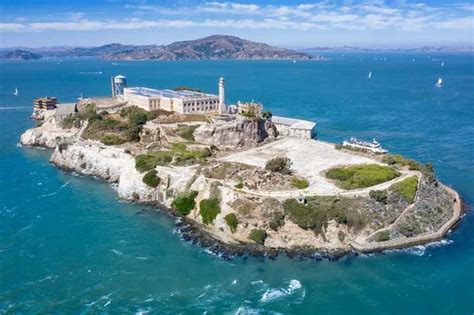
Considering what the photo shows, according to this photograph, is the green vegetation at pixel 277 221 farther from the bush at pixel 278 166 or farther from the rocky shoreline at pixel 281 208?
the bush at pixel 278 166

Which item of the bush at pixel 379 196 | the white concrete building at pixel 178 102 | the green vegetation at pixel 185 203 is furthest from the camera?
the white concrete building at pixel 178 102

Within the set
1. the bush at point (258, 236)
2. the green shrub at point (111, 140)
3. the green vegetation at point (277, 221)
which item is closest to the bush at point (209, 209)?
the bush at point (258, 236)

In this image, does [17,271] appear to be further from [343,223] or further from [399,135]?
[399,135]

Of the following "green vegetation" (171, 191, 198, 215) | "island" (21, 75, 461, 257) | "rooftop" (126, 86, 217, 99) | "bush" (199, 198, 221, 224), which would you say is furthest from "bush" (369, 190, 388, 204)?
"rooftop" (126, 86, 217, 99)

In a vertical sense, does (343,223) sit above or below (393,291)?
above

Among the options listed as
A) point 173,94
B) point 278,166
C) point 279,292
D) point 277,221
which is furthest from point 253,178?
point 173,94

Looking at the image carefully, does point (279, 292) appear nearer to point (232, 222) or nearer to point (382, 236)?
point (232, 222)

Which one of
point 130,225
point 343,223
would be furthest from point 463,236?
point 130,225
